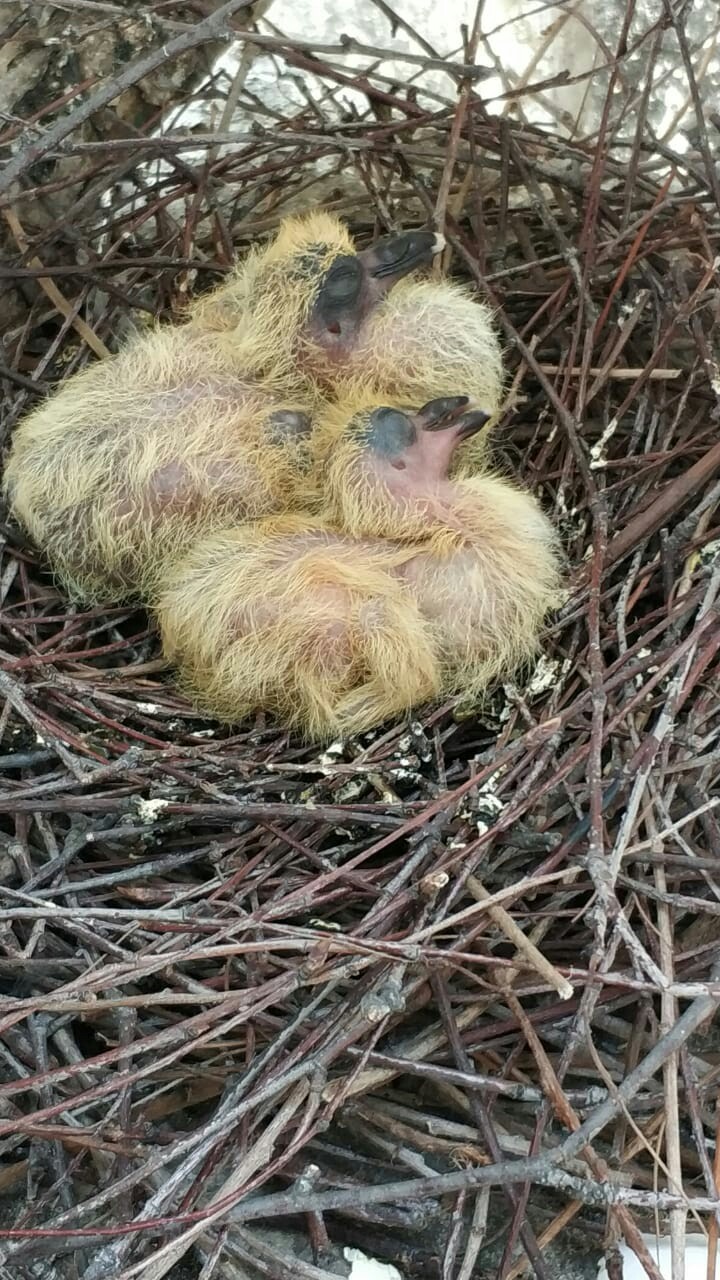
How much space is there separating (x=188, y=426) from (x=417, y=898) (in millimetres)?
626

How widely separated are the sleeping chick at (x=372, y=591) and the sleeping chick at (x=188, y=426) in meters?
0.06

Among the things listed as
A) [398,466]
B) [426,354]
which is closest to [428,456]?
[398,466]

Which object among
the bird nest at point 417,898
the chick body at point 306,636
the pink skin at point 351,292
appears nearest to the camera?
the bird nest at point 417,898

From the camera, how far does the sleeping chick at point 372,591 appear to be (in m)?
1.21

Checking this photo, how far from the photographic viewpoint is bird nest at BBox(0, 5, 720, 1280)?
89 cm

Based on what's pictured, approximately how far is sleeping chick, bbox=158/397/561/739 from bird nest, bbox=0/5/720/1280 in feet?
0.16

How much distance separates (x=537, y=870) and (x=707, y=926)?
20cm

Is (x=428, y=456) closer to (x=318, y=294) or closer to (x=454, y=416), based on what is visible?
(x=454, y=416)

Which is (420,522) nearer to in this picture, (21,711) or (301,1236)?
(21,711)

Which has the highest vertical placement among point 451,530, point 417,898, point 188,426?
point 188,426

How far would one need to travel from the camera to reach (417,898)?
39.3 inches

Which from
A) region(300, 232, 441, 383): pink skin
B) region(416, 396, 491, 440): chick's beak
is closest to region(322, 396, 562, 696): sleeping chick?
region(416, 396, 491, 440): chick's beak

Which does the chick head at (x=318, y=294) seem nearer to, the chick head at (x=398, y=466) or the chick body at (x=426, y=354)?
the chick body at (x=426, y=354)

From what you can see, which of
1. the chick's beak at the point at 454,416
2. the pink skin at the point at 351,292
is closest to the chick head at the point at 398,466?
the chick's beak at the point at 454,416
